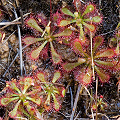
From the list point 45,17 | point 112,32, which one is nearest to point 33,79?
point 45,17

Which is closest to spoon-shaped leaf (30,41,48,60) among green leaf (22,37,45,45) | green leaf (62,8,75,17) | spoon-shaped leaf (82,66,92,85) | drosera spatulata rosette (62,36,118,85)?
green leaf (22,37,45,45)

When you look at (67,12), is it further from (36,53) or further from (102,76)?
(102,76)

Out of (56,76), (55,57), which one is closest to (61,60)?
(55,57)

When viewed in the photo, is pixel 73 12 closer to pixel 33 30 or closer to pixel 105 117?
pixel 33 30

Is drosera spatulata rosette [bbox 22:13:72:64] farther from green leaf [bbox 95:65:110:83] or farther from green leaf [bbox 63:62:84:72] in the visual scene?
green leaf [bbox 95:65:110:83]

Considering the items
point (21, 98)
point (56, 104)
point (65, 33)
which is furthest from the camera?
point (65, 33)

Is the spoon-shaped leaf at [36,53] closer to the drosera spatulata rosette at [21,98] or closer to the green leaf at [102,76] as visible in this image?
the drosera spatulata rosette at [21,98]
